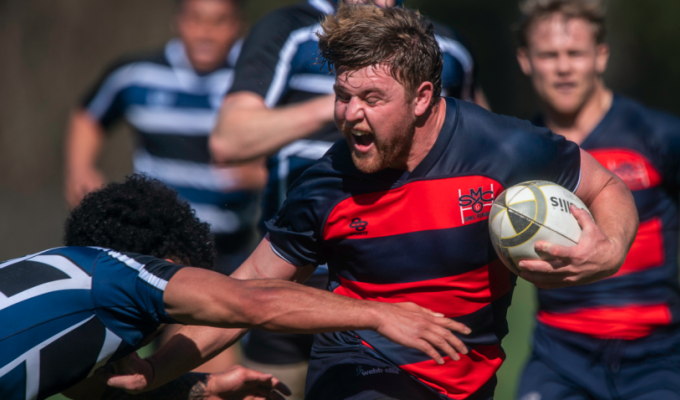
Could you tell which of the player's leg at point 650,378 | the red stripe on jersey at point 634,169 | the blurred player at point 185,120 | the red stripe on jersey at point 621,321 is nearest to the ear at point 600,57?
the red stripe on jersey at point 634,169

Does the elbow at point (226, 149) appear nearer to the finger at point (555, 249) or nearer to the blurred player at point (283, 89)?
the blurred player at point (283, 89)

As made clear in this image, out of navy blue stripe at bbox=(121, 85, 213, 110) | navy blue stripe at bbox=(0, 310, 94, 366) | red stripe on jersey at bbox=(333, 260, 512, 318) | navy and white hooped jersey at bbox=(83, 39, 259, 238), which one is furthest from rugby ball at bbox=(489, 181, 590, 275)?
navy blue stripe at bbox=(121, 85, 213, 110)

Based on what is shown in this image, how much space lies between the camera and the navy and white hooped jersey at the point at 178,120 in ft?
17.2

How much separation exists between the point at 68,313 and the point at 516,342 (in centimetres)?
487

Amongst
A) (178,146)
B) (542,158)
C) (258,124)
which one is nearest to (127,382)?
(258,124)

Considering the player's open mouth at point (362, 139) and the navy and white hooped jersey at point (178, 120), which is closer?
the player's open mouth at point (362, 139)

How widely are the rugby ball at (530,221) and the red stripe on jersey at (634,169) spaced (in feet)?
4.87

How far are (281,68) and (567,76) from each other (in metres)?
1.81

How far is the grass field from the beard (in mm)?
2917

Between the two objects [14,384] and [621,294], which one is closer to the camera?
[14,384]

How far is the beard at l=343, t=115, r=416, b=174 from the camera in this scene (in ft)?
9.04

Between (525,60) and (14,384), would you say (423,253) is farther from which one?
(525,60)

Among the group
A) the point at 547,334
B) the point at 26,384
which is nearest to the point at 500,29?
the point at 547,334

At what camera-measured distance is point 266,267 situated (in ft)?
9.93
